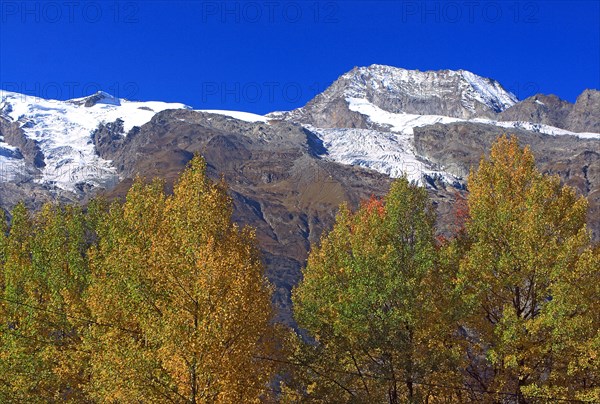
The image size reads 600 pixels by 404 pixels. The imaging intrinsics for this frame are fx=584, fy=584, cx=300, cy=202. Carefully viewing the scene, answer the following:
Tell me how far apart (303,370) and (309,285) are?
378 cm

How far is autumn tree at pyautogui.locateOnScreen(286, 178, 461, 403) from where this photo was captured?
2300 centimetres

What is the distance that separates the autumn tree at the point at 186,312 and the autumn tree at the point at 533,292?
8832mm

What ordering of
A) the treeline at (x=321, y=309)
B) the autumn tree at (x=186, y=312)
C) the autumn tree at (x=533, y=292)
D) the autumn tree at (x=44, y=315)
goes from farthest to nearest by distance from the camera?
1. the autumn tree at (x=44, y=315)
2. the autumn tree at (x=533, y=292)
3. the treeline at (x=321, y=309)
4. the autumn tree at (x=186, y=312)

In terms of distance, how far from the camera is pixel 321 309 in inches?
997

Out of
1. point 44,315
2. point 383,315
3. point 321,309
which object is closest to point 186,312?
point 321,309

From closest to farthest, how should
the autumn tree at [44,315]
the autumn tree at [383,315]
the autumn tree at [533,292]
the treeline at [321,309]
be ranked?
1. the treeline at [321,309]
2. the autumn tree at [533,292]
3. the autumn tree at [44,315]
4. the autumn tree at [383,315]

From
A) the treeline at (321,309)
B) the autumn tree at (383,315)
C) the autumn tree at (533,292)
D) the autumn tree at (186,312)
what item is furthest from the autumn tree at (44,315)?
the autumn tree at (533,292)

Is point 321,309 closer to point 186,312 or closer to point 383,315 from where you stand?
point 383,315

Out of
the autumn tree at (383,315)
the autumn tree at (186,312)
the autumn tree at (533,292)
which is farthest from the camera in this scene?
the autumn tree at (383,315)

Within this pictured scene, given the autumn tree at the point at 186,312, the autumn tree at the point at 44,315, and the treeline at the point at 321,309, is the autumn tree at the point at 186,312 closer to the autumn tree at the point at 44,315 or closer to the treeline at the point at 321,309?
the treeline at the point at 321,309

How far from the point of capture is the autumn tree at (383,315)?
2300cm

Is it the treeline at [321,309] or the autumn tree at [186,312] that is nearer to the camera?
the autumn tree at [186,312]

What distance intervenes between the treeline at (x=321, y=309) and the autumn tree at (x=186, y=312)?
0.21ft

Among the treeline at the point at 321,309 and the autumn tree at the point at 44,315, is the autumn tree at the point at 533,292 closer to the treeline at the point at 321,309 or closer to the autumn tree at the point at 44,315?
the treeline at the point at 321,309
